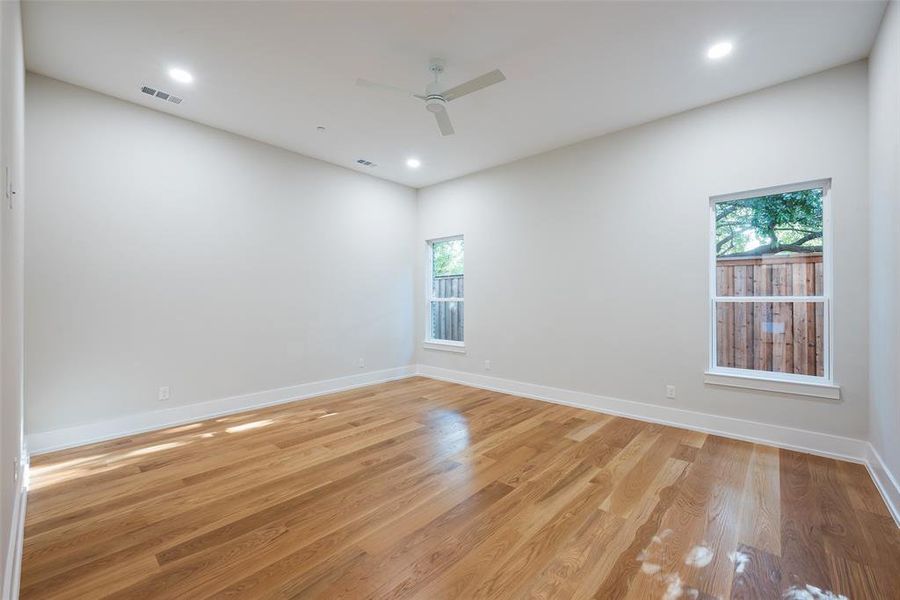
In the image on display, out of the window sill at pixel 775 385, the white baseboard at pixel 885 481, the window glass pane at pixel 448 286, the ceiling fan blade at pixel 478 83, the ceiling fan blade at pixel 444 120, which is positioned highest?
the ceiling fan blade at pixel 478 83

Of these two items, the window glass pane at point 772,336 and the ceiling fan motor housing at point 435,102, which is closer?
the ceiling fan motor housing at point 435,102

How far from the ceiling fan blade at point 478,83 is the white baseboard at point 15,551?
334 centimetres

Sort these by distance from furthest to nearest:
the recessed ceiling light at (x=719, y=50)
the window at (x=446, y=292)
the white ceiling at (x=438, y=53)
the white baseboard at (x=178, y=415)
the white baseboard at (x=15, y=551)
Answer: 1. the window at (x=446, y=292)
2. the white baseboard at (x=178, y=415)
3. the recessed ceiling light at (x=719, y=50)
4. the white ceiling at (x=438, y=53)
5. the white baseboard at (x=15, y=551)

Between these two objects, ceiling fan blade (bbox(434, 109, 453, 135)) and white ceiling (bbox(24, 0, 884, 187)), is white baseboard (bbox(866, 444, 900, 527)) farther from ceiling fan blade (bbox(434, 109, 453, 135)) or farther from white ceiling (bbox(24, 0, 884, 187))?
ceiling fan blade (bbox(434, 109, 453, 135))

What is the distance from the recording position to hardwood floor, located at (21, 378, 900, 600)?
5.41 ft

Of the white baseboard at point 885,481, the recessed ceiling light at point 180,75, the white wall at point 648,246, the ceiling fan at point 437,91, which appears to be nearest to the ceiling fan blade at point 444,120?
the ceiling fan at point 437,91

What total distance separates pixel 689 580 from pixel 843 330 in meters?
2.56

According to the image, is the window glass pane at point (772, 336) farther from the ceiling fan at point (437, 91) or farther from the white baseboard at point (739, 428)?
the ceiling fan at point (437, 91)

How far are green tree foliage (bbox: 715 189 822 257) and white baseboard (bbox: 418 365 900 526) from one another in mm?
1515

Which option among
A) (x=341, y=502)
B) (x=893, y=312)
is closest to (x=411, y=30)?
(x=341, y=502)

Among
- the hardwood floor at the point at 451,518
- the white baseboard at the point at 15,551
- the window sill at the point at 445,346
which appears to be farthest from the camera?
the window sill at the point at 445,346

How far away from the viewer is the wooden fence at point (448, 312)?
5.82 meters

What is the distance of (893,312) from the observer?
7.25ft

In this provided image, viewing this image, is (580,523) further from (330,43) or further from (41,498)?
(330,43)
